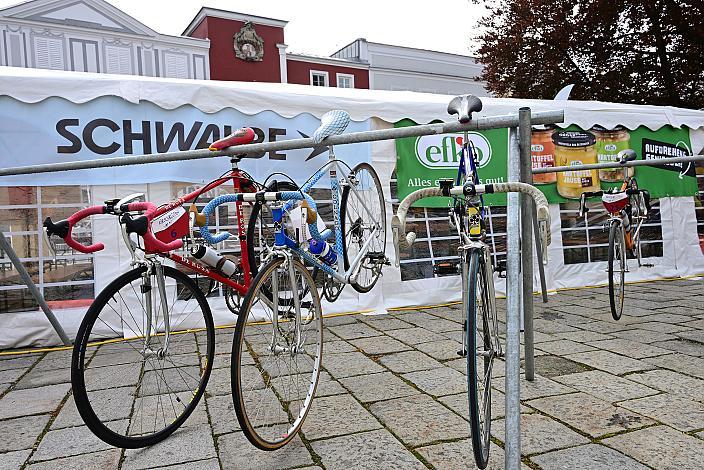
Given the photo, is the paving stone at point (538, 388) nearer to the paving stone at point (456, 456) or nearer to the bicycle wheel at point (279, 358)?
the paving stone at point (456, 456)

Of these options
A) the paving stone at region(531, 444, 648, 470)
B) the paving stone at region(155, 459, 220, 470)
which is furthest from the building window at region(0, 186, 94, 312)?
the paving stone at region(531, 444, 648, 470)

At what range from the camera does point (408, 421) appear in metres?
2.60

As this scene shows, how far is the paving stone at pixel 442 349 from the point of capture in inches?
147

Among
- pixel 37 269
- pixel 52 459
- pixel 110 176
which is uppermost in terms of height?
pixel 110 176

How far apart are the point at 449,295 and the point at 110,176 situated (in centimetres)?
346

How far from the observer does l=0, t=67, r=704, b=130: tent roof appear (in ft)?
14.6

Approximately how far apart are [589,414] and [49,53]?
77.0ft

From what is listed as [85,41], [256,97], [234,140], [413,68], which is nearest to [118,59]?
[85,41]

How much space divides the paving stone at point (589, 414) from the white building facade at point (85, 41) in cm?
2154

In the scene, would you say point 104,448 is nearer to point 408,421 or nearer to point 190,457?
point 190,457

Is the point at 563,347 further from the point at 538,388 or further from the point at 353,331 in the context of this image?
the point at 353,331

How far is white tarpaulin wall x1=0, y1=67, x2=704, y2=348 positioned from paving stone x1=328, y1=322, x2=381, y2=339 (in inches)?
20.4

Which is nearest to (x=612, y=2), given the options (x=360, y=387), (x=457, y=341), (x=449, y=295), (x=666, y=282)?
(x=666, y=282)

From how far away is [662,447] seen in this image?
7.34ft
